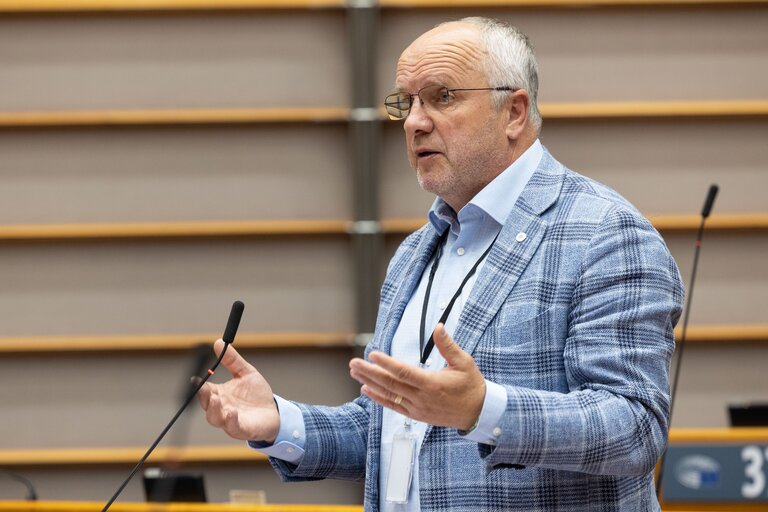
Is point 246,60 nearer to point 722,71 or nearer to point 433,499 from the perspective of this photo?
point 722,71

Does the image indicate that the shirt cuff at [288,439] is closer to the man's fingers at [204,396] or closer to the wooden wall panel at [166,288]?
the man's fingers at [204,396]

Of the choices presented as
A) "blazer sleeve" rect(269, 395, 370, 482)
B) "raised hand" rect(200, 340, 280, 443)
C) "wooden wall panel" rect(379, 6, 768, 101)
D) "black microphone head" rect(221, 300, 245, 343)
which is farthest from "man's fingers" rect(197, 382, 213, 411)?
"wooden wall panel" rect(379, 6, 768, 101)

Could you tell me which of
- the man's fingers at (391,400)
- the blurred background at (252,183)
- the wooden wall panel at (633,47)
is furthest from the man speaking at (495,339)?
the wooden wall panel at (633,47)

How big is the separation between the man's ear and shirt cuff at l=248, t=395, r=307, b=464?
2.16 ft

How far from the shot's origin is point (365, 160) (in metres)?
4.89

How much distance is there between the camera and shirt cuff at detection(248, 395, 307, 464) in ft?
5.99

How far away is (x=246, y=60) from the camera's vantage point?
498 centimetres

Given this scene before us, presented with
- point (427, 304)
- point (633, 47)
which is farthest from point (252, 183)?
point (427, 304)

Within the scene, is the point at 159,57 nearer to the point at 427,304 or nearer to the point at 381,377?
the point at 427,304

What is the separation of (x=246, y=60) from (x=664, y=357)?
3782mm

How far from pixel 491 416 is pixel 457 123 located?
2.15 feet

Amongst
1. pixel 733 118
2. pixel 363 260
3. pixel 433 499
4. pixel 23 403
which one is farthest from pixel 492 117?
pixel 23 403

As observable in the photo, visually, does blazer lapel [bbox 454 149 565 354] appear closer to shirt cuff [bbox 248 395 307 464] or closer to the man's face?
the man's face

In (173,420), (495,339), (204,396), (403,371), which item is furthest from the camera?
(204,396)
